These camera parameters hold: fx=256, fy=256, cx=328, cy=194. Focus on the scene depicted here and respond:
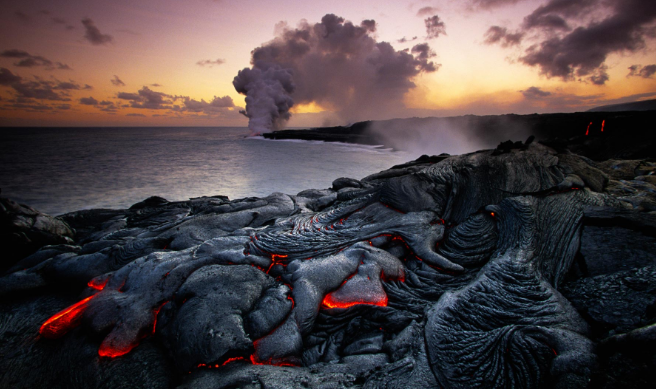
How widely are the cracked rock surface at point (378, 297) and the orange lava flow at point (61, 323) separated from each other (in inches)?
0.7

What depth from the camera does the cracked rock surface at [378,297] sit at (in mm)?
2291

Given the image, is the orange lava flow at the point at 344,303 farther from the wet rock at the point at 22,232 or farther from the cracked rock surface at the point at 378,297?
the wet rock at the point at 22,232

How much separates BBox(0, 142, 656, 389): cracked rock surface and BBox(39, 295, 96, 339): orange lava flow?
17mm

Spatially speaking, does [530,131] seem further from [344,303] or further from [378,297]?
[344,303]

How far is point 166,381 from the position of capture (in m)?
2.54

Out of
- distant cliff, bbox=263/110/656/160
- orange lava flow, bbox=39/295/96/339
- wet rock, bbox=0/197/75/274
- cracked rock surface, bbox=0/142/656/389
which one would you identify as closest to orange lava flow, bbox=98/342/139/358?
cracked rock surface, bbox=0/142/656/389

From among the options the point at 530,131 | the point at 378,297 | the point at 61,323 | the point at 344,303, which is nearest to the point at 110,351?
the point at 61,323

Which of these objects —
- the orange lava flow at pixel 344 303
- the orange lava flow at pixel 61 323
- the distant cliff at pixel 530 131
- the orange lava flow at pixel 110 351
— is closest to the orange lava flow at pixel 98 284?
the orange lava flow at pixel 61 323

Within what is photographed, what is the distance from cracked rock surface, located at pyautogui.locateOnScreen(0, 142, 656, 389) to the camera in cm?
229

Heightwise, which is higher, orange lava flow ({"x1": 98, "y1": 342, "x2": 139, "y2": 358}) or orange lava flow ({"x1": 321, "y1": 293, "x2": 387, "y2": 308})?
orange lava flow ({"x1": 321, "y1": 293, "x2": 387, "y2": 308})

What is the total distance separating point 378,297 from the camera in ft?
10.8

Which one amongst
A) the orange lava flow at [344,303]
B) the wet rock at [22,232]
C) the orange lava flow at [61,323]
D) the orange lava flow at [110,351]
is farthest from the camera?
the wet rock at [22,232]

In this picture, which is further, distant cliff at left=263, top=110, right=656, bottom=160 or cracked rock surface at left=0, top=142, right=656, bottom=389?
distant cliff at left=263, top=110, right=656, bottom=160

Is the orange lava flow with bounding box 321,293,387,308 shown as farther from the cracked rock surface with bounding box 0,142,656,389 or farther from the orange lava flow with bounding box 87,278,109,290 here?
the orange lava flow with bounding box 87,278,109,290
